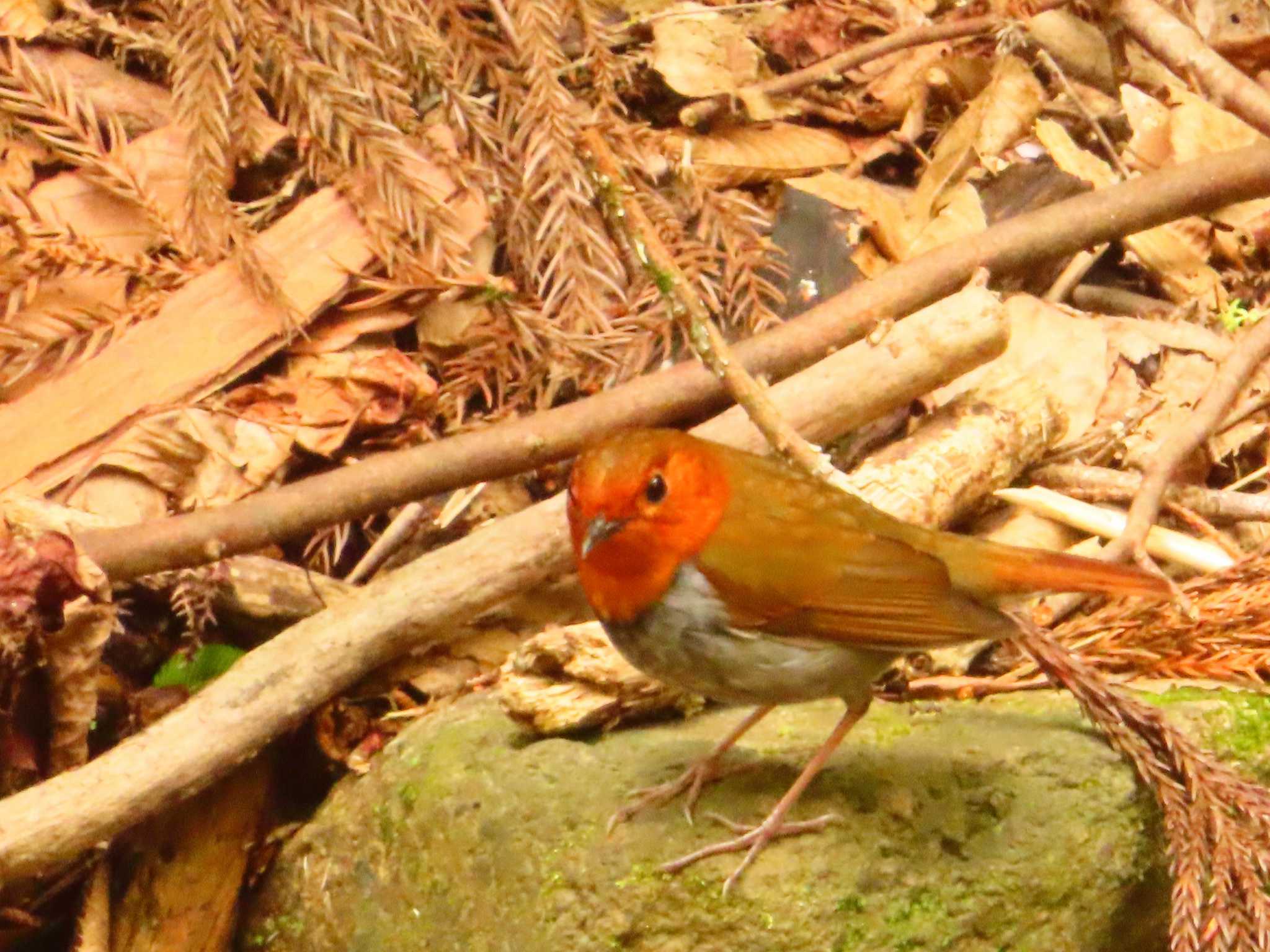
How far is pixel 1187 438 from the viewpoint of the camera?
2994 millimetres

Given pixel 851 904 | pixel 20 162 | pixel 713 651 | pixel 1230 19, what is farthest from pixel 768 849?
pixel 1230 19

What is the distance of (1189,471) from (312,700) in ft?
7.23

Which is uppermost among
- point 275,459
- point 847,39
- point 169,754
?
point 847,39

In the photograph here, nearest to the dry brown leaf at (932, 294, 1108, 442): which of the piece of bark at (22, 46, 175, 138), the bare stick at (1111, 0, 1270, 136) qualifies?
the bare stick at (1111, 0, 1270, 136)

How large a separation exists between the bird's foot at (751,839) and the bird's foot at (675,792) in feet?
0.30

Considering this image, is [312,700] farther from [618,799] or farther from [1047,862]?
[1047,862]

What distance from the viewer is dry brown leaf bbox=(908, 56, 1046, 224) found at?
12.4 feet

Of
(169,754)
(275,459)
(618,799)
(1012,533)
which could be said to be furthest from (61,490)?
(1012,533)

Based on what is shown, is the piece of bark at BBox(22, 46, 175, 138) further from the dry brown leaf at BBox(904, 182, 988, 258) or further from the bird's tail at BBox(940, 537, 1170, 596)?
the bird's tail at BBox(940, 537, 1170, 596)

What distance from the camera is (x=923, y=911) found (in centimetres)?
215

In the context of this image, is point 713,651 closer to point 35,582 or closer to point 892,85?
point 35,582

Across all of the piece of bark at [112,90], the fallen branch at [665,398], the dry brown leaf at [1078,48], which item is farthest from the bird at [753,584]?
the dry brown leaf at [1078,48]

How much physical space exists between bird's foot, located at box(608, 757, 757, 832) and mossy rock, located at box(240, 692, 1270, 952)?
0.06 feet

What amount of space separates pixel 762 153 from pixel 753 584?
6.30 ft
